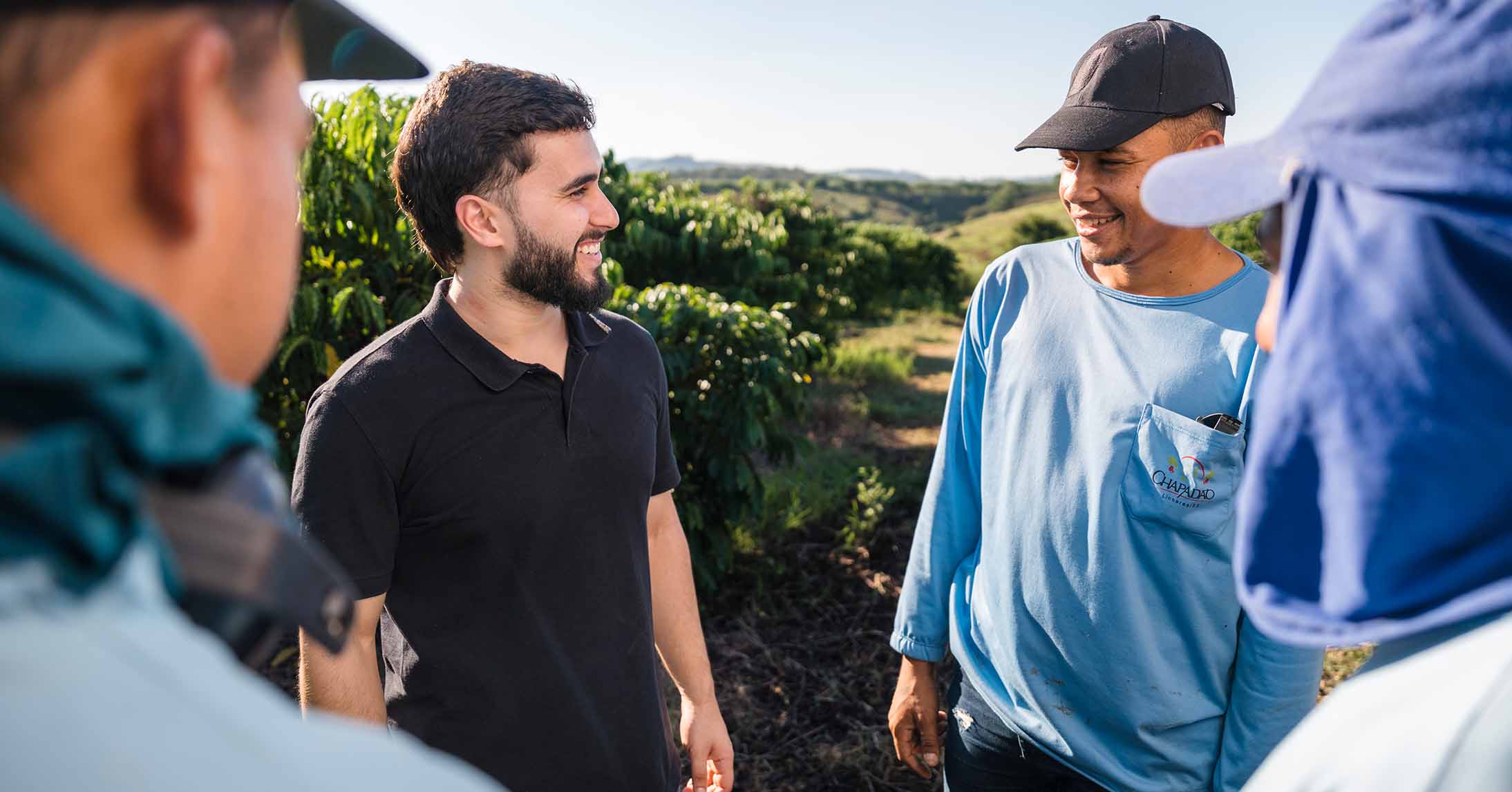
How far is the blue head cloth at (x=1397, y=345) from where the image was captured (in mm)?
813

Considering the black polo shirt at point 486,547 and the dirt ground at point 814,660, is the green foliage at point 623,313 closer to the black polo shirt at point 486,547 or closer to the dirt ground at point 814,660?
the dirt ground at point 814,660

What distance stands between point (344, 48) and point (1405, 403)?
108 centimetres

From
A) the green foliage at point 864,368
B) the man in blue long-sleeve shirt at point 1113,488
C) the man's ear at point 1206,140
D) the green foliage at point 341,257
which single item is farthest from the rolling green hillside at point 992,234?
the man in blue long-sleeve shirt at point 1113,488

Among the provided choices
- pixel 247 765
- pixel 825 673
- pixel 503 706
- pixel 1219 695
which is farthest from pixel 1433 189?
pixel 825 673

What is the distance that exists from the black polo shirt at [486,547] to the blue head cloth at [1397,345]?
134 centimetres

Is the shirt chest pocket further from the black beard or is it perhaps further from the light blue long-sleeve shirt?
the black beard

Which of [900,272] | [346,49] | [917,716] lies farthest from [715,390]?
[900,272]

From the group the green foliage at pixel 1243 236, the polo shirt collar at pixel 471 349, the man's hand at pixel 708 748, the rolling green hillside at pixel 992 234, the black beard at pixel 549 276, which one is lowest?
the rolling green hillside at pixel 992 234

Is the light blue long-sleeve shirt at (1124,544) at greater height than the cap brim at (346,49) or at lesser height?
lesser

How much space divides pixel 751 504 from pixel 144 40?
167 inches

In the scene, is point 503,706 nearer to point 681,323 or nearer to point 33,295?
point 33,295

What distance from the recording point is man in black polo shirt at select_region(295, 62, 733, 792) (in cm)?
177

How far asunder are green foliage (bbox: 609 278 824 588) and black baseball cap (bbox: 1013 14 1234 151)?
7.96ft

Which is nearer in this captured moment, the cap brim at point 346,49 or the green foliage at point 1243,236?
the cap brim at point 346,49
